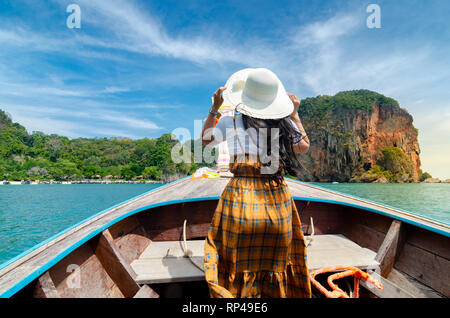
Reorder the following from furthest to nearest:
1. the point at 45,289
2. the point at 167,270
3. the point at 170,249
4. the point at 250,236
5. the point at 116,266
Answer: the point at 170,249
the point at 167,270
the point at 116,266
the point at 45,289
the point at 250,236

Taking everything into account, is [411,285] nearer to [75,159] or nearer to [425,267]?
[425,267]

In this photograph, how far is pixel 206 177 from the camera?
15.5 ft

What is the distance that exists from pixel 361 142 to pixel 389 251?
191ft

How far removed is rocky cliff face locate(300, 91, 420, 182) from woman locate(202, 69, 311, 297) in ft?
165

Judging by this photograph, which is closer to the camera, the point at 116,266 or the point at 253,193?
the point at 253,193

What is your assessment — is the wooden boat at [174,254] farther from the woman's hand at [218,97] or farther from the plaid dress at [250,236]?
the woman's hand at [218,97]

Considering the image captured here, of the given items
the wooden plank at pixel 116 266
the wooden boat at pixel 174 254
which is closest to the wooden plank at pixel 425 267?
the wooden boat at pixel 174 254

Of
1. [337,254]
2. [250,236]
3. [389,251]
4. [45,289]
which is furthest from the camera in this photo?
[337,254]

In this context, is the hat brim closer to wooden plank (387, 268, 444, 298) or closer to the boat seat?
the boat seat

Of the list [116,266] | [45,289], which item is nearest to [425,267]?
[116,266]

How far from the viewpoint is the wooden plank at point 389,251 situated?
199 centimetres

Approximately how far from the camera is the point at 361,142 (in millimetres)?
51375
